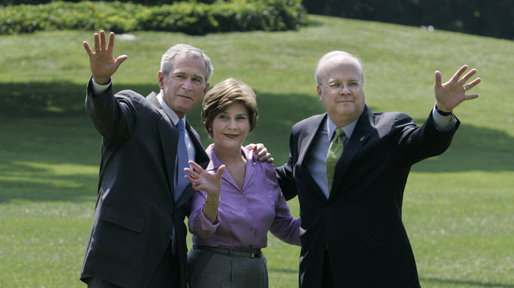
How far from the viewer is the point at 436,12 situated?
182ft

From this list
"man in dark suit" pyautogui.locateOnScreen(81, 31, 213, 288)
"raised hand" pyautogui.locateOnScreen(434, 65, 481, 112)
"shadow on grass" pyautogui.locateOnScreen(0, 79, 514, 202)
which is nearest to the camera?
"raised hand" pyautogui.locateOnScreen(434, 65, 481, 112)

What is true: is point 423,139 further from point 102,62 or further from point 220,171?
point 102,62

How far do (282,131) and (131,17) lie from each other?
13410 millimetres

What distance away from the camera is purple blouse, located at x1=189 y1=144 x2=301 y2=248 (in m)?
4.70

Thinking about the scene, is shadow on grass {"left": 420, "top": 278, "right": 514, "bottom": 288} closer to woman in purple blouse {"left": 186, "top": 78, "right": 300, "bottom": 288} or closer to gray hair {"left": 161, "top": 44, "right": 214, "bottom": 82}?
woman in purple blouse {"left": 186, "top": 78, "right": 300, "bottom": 288}

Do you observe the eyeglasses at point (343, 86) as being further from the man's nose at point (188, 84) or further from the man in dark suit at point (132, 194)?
the man in dark suit at point (132, 194)

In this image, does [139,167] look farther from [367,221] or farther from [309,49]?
[309,49]

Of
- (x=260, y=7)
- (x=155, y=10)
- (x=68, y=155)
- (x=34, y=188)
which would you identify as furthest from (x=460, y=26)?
(x=34, y=188)

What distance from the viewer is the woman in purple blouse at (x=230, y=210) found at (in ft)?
15.4

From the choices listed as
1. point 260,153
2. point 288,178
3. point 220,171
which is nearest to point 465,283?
point 288,178

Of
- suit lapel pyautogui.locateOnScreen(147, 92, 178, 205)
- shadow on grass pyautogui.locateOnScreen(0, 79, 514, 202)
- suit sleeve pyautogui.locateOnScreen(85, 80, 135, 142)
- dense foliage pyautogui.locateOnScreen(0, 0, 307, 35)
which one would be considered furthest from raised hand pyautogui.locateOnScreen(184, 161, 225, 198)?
dense foliage pyautogui.locateOnScreen(0, 0, 307, 35)

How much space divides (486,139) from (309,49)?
11.7 metres

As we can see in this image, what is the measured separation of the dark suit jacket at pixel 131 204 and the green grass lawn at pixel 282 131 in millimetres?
4551

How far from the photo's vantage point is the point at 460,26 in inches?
2237
